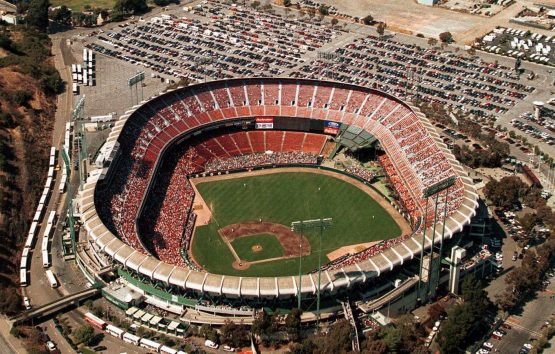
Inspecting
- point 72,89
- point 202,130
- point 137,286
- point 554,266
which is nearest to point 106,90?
point 72,89

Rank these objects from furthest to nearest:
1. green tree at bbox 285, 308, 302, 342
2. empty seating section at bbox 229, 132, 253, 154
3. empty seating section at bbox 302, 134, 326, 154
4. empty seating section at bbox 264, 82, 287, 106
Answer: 1. empty seating section at bbox 264, 82, 287, 106
2. empty seating section at bbox 302, 134, 326, 154
3. empty seating section at bbox 229, 132, 253, 154
4. green tree at bbox 285, 308, 302, 342

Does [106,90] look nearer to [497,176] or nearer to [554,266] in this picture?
[497,176]

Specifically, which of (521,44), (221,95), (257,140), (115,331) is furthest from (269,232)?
(521,44)

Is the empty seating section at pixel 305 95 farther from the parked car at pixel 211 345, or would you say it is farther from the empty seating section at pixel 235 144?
the parked car at pixel 211 345

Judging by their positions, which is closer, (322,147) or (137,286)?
(137,286)

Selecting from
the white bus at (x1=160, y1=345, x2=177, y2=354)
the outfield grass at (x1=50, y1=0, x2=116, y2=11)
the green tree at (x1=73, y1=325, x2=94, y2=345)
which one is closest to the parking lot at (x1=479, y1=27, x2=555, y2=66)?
the outfield grass at (x1=50, y1=0, x2=116, y2=11)

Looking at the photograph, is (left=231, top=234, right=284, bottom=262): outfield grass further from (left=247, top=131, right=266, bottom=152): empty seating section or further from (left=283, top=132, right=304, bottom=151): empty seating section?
(left=283, top=132, right=304, bottom=151): empty seating section

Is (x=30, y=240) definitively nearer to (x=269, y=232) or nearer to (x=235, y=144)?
(x=269, y=232)
